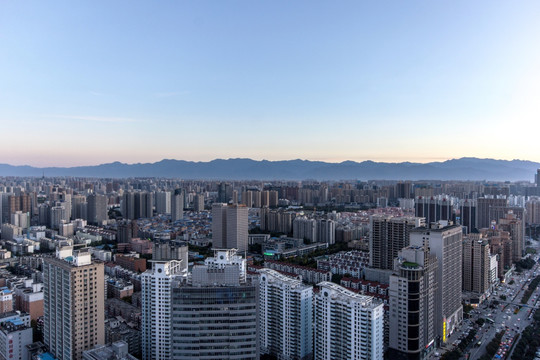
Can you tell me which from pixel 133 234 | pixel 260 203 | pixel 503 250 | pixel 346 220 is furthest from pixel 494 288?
pixel 260 203

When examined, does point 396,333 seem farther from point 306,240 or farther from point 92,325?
point 306,240

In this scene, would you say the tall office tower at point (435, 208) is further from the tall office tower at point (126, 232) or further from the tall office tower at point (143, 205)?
the tall office tower at point (143, 205)

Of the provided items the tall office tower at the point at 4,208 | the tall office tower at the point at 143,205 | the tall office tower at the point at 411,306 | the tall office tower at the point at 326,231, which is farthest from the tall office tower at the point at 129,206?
the tall office tower at the point at 411,306

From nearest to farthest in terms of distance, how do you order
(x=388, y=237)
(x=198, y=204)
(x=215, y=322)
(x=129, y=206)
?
(x=215, y=322)
(x=388, y=237)
(x=129, y=206)
(x=198, y=204)

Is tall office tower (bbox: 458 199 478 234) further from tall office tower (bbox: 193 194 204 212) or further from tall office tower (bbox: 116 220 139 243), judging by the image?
tall office tower (bbox: 193 194 204 212)

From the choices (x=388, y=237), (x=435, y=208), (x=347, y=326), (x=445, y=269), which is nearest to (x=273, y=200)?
(x=435, y=208)

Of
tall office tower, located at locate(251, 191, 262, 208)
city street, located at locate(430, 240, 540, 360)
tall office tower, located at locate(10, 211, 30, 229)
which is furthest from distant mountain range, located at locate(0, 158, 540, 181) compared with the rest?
tall office tower, located at locate(10, 211, 30, 229)

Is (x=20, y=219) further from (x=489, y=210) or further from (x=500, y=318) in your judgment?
(x=489, y=210)
